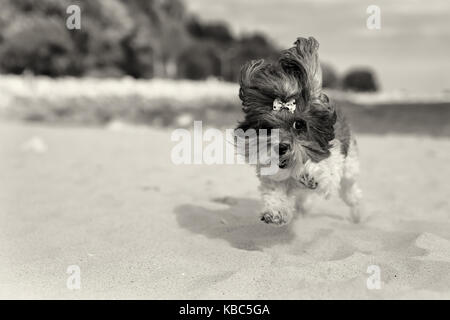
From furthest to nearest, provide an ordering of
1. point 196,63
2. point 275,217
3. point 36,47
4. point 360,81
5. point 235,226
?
point 360,81 < point 196,63 < point 36,47 < point 235,226 < point 275,217

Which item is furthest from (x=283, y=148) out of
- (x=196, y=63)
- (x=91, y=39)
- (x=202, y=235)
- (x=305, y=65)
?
(x=196, y=63)

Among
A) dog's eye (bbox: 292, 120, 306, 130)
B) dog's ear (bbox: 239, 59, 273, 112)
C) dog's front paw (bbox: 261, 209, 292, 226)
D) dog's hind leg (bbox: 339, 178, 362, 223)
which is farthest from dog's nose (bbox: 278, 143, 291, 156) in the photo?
dog's hind leg (bbox: 339, 178, 362, 223)

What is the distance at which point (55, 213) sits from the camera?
576cm

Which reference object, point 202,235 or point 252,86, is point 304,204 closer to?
point 202,235

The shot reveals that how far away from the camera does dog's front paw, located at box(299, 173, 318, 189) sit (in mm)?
4559

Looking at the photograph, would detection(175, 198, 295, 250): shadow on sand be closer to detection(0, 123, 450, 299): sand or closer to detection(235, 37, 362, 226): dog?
detection(0, 123, 450, 299): sand

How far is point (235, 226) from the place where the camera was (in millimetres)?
5367

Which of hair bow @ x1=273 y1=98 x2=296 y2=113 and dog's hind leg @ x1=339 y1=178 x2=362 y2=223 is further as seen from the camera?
dog's hind leg @ x1=339 y1=178 x2=362 y2=223

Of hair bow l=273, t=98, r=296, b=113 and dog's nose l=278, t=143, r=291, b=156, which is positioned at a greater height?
hair bow l=273, t=98, r=296, b=113

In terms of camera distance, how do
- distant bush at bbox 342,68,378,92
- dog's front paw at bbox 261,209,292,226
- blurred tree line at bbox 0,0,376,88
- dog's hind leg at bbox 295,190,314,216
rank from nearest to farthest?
dog's front paw at bbox 261,209,292,226, dog's hind leg at bbox 295,190,314,216, blurred tree line at bbox 0,0,376,88, distant bush at bbox 342,68,378,92

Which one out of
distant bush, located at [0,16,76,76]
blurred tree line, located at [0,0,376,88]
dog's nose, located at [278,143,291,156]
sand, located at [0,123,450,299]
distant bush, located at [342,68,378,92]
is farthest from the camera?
distant bush, located at [342,68,378,92]

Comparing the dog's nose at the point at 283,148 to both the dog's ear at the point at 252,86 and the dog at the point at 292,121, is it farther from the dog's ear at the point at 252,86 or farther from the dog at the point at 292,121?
the dog's ear at the point at 252,86

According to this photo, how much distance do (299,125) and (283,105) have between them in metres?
0.21

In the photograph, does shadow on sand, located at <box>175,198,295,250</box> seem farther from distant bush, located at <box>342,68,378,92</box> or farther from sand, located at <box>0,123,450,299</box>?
distant bush, located at <box>342,68,378,92</box>
